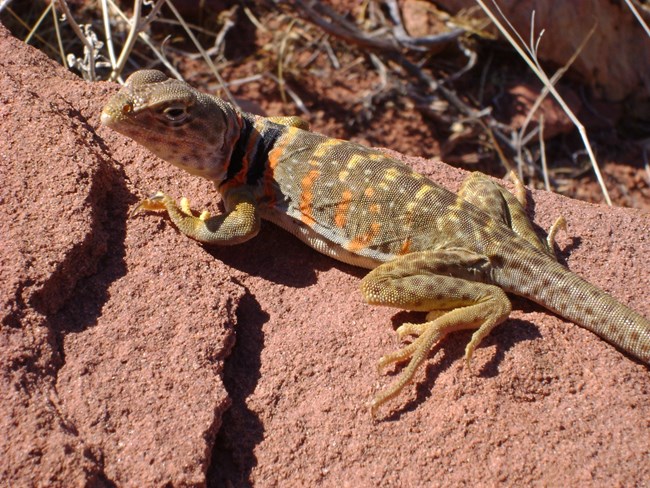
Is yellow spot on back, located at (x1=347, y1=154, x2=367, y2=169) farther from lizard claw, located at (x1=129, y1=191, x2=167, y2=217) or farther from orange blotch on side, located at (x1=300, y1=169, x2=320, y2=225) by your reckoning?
lizard claw, located at (x1=129, y1=191, x2=167, y2=217)

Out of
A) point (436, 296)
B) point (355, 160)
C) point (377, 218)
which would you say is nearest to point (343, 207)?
point (377, 218)

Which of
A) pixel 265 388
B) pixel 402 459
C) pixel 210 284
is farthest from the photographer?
pixel 210 284

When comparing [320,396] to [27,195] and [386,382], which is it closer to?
[386,382]

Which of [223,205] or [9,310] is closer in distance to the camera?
[9,310]

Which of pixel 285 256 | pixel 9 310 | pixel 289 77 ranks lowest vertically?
pixel 289 77

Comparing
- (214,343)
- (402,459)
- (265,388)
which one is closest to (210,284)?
(214,343)

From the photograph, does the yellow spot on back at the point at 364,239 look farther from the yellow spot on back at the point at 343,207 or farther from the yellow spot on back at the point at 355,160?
the yellow spot on back at the point at 355,160

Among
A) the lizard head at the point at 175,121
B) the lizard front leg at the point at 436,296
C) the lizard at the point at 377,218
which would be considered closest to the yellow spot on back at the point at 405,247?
the lizard at the point at 377,218

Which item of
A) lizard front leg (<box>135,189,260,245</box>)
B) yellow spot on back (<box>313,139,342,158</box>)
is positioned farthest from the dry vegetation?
lizard front leg (<box>135,189,260,245</box>)
